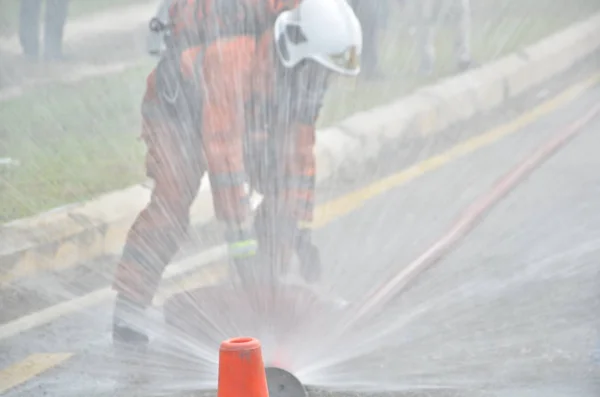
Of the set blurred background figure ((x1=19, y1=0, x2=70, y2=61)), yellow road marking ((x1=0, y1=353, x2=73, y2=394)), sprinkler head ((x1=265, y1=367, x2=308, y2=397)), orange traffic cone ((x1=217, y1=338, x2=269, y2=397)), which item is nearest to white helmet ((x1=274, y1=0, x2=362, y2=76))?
sprinkler head ((x1=265, y1=367, x2=308, y2=397))

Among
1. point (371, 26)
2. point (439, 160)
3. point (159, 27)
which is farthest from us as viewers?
point (371, 26)

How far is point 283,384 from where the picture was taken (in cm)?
323

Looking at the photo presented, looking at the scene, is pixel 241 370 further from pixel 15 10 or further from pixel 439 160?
pixel 15 10

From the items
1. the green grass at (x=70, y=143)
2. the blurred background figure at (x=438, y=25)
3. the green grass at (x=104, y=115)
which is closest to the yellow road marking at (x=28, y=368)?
the green grass at (x=70, y=143)

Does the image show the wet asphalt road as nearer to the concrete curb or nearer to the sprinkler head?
the sprinkler head

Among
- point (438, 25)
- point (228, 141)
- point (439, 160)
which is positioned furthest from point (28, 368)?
point (438, 25)

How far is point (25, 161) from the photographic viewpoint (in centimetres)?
780

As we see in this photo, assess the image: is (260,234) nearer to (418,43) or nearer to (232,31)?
(232,31)

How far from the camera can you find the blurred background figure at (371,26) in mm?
6637

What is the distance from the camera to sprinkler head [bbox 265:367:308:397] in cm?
319

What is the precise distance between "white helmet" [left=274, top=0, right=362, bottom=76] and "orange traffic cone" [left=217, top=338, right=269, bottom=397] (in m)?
→ 1.08

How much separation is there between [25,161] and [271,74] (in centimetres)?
435

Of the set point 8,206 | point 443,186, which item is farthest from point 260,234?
point 8,206

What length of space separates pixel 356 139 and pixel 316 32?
337 centimetres
